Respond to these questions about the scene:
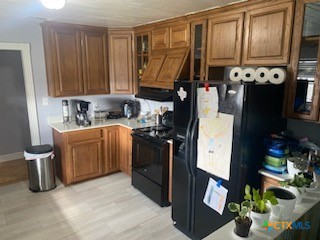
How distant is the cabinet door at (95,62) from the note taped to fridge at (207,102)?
86.7 inches

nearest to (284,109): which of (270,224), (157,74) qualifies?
(270,224)

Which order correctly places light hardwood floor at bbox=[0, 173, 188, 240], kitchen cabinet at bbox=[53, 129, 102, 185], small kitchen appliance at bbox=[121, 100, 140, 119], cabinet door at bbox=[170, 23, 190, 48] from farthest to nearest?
small kitchen appliance at bbox=[121, 100, 140, 119] → kitchen cabinet at bbox=[53, 129, 102, 185] → cabinet door at bbox=[170, 23, 190, 48] → light hardwood floor at bbox=[0, 173, 188, 240]

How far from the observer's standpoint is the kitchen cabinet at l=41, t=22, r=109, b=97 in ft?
11.1

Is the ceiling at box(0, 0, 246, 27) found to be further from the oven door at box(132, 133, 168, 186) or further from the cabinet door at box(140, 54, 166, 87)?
the oven door at box(132, 133, 168, 186)

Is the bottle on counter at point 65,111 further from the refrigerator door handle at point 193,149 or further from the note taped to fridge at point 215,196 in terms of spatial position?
the note taped to fridge at point 215,196

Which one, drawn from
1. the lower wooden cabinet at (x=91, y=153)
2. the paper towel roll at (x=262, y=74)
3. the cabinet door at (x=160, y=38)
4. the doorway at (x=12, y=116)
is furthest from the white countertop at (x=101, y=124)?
the paper towel roll at (x=262, y=74)

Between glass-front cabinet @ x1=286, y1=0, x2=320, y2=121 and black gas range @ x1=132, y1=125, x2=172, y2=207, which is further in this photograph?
black gas range @ x1=132, y1=125, x2=172, y2=207

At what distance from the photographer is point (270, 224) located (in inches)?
50.0

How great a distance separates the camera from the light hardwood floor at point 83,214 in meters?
2.51

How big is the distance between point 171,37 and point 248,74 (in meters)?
1.26

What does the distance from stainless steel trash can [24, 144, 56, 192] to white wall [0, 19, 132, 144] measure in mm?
516

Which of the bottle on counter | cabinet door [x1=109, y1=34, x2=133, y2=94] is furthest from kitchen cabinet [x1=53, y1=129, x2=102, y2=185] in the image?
cabinet door [x1=109, y1=34, x2=133, y2=94]

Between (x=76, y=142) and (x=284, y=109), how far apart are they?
2698 mm

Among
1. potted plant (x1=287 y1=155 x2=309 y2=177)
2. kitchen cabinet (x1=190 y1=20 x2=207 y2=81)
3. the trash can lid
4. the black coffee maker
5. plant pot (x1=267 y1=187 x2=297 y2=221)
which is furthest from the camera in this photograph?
the black coffee maker
